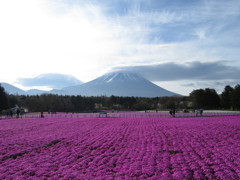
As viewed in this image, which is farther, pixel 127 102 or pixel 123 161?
pixel 127 102

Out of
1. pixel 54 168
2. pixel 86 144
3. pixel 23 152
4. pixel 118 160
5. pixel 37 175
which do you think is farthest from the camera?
pixel 86 144

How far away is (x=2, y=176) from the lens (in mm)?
9664

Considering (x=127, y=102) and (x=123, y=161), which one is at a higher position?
(x=127, y=102)

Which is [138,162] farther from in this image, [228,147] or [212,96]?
[212,96]

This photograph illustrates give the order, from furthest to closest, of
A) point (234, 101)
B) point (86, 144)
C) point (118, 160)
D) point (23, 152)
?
point (234, 101) < point (86, 144) < point (23, 152) < point (118, 160)

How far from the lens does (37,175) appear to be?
9.82 metres

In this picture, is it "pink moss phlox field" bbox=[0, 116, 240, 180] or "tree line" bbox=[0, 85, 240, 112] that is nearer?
"pink moss phlox field" bbox=[0, 116, 240, 180]

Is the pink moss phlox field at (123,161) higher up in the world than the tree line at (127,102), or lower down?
lower down

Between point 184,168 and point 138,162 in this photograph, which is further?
point 138,162

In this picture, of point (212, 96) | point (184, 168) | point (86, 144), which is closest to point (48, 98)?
point (212, 96)

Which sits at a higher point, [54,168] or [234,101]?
[234,101]

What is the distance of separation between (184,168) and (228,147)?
244 inches

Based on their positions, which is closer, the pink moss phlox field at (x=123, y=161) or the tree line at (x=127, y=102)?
the pink moss phlox field at (x=123, y=161)

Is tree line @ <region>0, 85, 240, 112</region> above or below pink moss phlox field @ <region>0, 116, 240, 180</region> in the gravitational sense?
above
